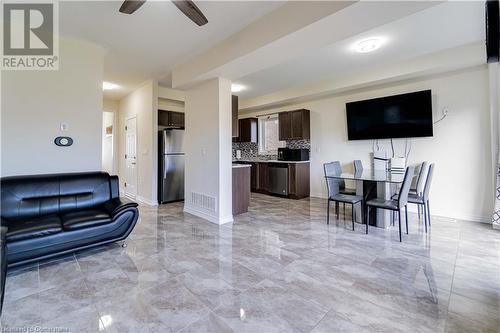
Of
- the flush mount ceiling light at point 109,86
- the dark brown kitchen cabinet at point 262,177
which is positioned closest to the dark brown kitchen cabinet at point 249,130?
the dark brown kitchen cabinet at point 262,177

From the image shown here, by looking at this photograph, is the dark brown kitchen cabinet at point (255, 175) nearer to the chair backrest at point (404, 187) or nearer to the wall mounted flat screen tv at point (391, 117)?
the wall mounted flat screen tv at point (391, 117)

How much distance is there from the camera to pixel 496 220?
11.2 ft

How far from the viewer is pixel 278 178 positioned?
20.2 feet

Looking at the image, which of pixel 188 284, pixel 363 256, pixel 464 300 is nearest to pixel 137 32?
pixel 188 284

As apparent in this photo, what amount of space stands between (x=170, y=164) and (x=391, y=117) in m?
4.71

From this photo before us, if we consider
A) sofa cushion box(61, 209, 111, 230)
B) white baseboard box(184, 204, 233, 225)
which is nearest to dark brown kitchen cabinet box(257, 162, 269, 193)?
white baseboard box(184, 204, 233, 225)

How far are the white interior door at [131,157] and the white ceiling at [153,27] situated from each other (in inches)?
83.5

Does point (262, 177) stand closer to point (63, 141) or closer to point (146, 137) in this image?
point (146, 137)

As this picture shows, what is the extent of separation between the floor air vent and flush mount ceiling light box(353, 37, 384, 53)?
3.23m

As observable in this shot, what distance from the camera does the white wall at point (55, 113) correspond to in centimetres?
302

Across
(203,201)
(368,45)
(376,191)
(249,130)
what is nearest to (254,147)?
(249,130)

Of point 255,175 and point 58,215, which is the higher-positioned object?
point 255,175

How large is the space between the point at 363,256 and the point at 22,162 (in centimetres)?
438

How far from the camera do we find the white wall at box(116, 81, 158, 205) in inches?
206
